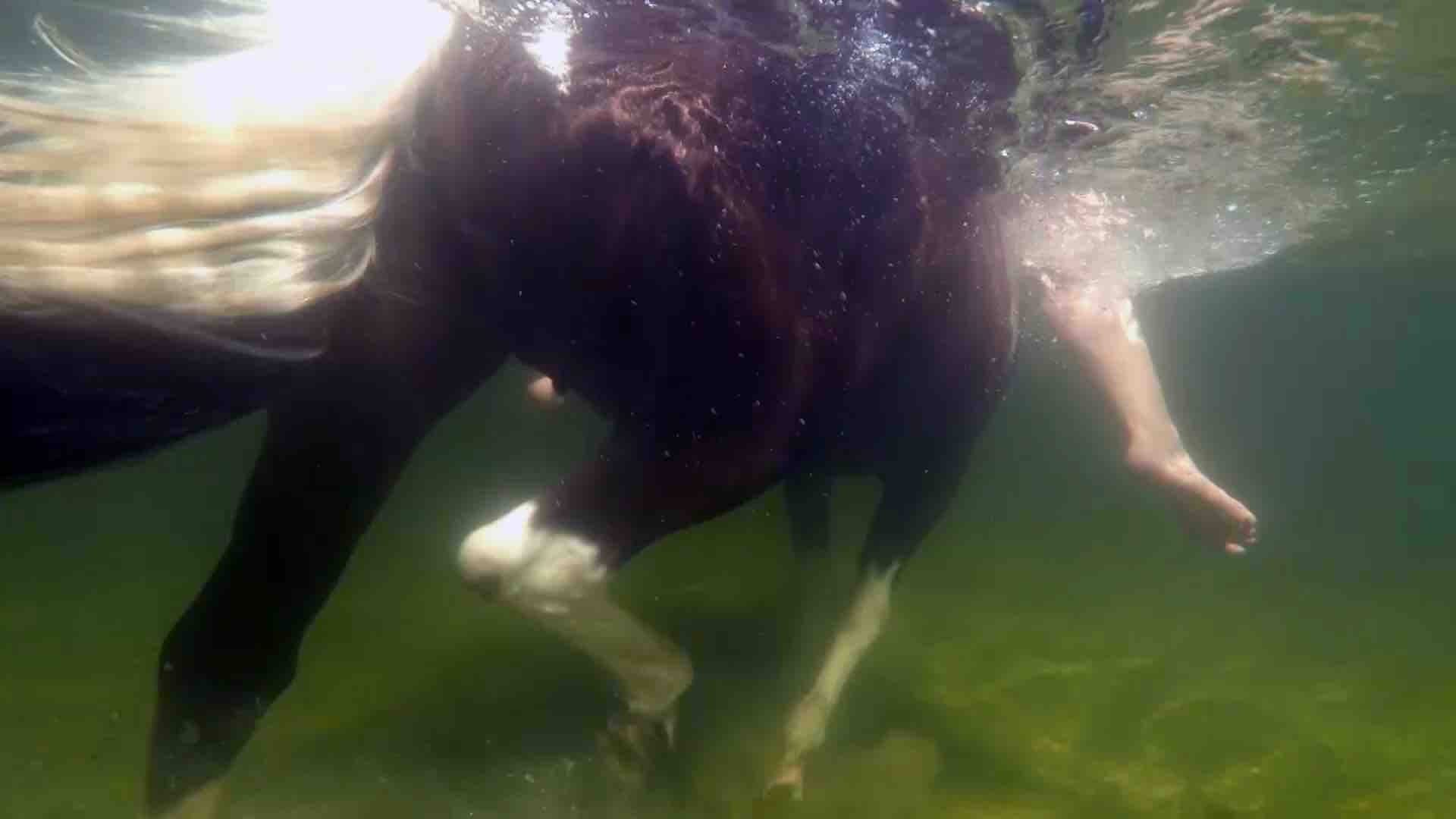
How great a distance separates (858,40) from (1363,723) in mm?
6128

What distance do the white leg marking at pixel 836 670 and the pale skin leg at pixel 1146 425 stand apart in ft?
5.48

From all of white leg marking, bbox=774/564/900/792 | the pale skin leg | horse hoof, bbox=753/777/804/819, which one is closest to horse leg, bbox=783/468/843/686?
the pale skin leg

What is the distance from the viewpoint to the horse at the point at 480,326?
6.81 feet

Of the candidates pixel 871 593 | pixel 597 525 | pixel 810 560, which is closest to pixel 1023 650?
pixel 810 560

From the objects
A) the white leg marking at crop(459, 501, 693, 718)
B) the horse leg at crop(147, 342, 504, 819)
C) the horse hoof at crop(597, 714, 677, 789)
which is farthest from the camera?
the horse hoof at crop(597, 714, 677, 789)

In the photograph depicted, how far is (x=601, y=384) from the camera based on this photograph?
272cm

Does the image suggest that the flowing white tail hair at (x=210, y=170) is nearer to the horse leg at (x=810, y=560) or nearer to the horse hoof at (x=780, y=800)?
the horse hoof at (x=780, y=800)

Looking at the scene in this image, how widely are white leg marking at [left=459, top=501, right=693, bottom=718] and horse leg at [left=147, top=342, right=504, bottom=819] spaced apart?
414 millimetres

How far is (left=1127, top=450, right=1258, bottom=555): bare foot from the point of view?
4.70 metres

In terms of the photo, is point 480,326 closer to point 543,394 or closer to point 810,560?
point 543,394

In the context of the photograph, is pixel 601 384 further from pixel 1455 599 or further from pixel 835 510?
pixel 1455 599

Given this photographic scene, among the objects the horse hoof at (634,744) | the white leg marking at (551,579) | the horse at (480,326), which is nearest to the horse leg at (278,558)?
the horse at (480,326)

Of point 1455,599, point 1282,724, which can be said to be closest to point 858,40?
point 1282,724

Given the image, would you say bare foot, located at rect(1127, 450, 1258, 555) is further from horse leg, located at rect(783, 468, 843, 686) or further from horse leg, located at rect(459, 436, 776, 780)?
horse leg, located at rect(459, 436, 776, 780)
